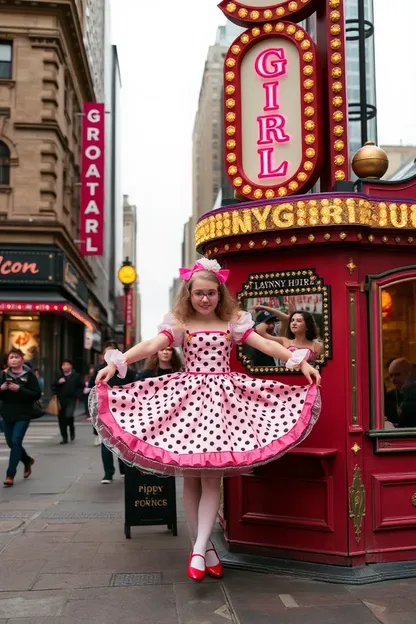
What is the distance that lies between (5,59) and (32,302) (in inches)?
352

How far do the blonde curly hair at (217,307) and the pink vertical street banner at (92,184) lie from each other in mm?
22335

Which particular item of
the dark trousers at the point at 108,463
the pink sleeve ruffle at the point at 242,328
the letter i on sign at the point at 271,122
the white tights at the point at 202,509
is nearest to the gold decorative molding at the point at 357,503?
the white tights at the point at 202,509

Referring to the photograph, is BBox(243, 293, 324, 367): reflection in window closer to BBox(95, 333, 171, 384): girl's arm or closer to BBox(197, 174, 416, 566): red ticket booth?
BBox(197, 174, 416, 566): red ticket booth

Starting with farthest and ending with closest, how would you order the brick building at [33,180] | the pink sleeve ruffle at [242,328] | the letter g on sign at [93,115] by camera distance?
the letter g on sign at [93,115] → the brick building at [33,180] → the pink sleeve ruffle at [242,328]

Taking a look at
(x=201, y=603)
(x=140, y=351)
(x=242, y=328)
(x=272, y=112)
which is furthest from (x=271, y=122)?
(x=201, y=603)

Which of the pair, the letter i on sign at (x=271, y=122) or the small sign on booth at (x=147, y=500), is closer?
the letter i on sign at (x=271, y=122)

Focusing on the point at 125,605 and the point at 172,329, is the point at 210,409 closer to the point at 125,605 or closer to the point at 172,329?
the point at 172,329

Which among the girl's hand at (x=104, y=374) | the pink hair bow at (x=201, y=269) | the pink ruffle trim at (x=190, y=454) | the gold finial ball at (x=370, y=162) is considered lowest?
the pink ruffle trim at (x=190, y=454)

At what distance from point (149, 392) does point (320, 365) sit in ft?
4.38

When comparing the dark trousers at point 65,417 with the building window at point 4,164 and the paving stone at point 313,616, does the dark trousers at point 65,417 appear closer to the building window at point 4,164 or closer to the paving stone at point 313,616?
the paving stone at point 313,616

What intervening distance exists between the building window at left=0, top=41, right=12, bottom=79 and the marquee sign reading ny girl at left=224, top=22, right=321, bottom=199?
2072 cm

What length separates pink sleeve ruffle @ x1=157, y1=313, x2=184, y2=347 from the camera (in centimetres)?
508

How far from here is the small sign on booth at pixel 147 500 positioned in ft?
20.9

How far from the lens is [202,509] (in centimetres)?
484
